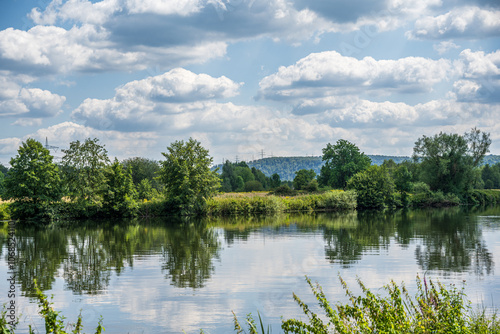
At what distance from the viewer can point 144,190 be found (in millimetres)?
64438

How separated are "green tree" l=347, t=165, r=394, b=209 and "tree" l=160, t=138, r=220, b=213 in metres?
22.2

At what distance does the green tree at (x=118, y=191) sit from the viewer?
169 ft

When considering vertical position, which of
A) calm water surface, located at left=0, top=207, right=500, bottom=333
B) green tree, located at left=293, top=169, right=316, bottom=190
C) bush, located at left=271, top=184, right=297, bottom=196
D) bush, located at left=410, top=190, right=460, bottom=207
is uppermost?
green tree, located at left=293, top=169, right=316, bottom=190

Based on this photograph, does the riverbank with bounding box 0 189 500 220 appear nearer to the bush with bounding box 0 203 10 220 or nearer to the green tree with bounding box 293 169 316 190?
the bush with bounding box 0 203 10 220

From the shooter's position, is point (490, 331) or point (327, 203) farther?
point (327, 203)

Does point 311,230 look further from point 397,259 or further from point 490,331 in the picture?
point 490,331

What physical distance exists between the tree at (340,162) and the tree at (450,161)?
33.5ft

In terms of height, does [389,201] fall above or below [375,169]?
below

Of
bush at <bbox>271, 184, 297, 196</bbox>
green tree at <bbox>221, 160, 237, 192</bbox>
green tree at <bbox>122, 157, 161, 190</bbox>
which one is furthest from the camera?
green tree at <bbox>221, 160, 237, 192</bbox>

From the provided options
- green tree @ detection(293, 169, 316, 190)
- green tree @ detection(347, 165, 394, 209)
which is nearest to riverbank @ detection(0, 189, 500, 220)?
green tree @ detection(347, 165, 394, 209)

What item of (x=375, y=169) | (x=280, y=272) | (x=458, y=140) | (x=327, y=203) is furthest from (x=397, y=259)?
(x=458, y=140)

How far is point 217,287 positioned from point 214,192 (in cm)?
3760

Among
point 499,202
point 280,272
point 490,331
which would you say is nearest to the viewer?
point 490,331

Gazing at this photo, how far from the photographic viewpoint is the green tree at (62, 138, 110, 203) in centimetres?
4906
